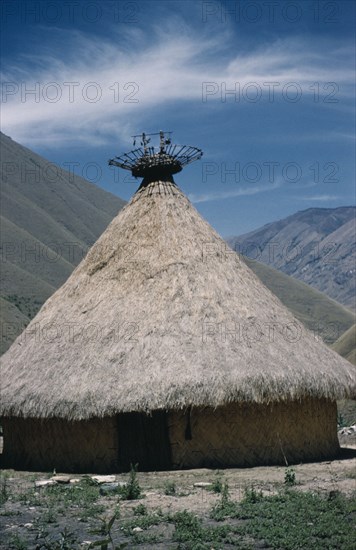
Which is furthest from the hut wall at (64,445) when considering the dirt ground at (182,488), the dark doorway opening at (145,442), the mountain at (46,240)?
the mountain at (46,240)

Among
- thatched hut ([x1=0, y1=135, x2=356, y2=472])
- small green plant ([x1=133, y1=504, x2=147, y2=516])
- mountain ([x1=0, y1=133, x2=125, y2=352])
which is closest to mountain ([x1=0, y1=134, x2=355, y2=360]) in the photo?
mountain ([x1=0, y1=133, x2=125, y2=352])

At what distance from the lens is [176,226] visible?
17.3 metres

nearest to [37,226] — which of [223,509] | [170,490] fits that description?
[170,490]

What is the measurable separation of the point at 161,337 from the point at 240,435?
2539mm

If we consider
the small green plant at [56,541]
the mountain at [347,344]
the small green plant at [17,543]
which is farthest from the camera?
the mountain at [347,344]

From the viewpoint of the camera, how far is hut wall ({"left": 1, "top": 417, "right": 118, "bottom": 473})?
45.6ft

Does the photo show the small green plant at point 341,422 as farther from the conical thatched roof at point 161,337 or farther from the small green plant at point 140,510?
the small green plant at point 140,510

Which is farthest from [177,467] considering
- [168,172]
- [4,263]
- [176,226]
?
[4,263]

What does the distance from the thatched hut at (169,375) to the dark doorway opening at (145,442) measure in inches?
0.8

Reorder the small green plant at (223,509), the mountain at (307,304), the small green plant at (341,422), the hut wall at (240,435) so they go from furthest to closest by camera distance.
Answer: the mountain at (307,304), the small green plant at (341,422), the hut wall at (240,435), the small green plant at (223,509)

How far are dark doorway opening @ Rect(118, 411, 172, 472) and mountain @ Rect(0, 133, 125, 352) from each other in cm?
5219

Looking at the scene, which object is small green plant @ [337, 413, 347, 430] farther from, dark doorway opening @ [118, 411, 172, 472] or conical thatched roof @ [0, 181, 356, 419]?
dark doorway opening @ [118, 411, 172, 472]

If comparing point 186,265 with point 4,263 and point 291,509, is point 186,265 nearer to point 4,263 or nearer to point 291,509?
point 291,509

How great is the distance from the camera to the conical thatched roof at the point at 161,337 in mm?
13609
